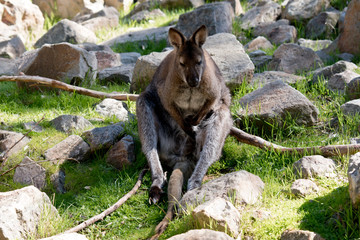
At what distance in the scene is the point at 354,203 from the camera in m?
3.64

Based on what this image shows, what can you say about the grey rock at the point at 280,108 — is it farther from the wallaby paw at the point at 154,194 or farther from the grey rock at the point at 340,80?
the wallaby paw at the point at 154,194

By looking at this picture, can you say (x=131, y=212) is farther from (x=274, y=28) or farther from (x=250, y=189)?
(x=274, y=28)

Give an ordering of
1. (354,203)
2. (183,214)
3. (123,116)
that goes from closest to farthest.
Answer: (354,203)
(183,214)
(123,116)

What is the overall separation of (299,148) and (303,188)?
3.11ft

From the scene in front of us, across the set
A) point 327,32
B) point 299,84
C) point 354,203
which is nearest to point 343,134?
point 299,84

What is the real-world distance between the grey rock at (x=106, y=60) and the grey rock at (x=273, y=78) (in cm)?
340

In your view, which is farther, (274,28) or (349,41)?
(274,28)

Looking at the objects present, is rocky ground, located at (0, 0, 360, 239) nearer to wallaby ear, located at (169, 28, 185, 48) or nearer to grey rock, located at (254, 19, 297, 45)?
grey rock, located at (254, 19, 297, 45)

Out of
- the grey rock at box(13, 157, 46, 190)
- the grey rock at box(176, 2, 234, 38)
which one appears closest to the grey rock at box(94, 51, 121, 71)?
the grey rock at box(176, 2, 234, 38)

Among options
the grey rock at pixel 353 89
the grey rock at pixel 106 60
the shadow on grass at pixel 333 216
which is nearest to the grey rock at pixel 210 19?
the grey rock at pixel 106 60

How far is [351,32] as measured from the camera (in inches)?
360

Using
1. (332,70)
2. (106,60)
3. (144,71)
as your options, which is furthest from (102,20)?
(332,70)

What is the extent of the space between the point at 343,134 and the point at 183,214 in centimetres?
258

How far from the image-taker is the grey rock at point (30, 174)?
215 inches
